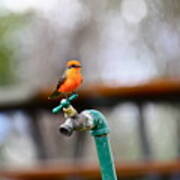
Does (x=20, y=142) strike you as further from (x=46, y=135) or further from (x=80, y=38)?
(x=80, y=38)

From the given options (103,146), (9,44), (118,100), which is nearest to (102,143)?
(103,146)

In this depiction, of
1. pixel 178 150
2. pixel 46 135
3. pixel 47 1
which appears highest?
pixel 47 1

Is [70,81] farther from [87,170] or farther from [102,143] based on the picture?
[87,170]

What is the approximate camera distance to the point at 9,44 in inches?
222

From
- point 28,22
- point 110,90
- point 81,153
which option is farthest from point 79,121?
point 28,22

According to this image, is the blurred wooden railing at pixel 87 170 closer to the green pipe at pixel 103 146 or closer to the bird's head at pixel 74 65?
the green pipe at pixel 103 146

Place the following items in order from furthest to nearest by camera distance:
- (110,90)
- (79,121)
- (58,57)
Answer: (58,57) < (110,90) < (79,121)

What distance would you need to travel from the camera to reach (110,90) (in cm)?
234

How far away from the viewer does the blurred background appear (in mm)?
2441

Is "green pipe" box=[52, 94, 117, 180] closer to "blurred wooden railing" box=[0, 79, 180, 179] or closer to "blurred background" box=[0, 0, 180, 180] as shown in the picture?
"blurred background" box=[0, 0, 180, 180]

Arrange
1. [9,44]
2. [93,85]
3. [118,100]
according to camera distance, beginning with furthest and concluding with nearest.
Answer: [9,44] → [93,85] → [118,100]

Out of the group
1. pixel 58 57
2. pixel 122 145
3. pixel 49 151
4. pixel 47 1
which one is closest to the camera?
pixel 49 151

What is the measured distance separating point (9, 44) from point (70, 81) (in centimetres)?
495

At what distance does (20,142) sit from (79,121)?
2787 mm
